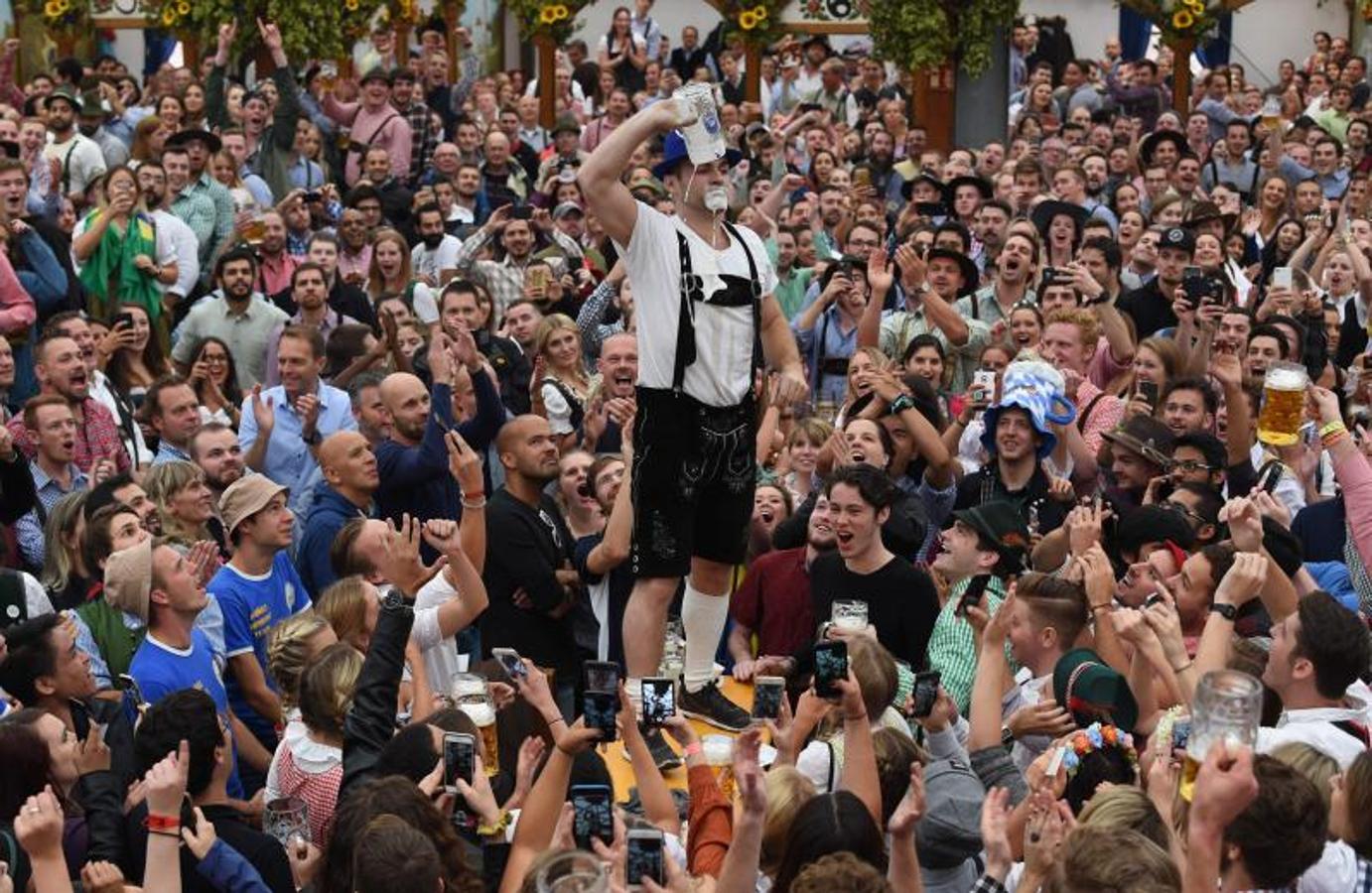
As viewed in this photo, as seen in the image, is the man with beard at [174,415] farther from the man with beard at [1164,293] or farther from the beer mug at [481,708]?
the man with beard at [1164,293]

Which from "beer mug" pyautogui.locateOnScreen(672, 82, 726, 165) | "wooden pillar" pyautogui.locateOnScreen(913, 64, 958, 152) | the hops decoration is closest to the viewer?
"beer mug" pyautogui.locateOnScreen(672, 82, 726, 165)

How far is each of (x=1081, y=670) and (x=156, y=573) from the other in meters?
2.65

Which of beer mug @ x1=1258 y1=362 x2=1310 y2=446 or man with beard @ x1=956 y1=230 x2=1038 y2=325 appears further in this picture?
man with beard @ x1=956 y1=230 x2=1038 y2=325

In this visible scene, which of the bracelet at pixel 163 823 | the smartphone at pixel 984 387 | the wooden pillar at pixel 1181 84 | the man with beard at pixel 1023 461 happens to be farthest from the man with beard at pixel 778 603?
the wooden pillar at pixel 1181 84

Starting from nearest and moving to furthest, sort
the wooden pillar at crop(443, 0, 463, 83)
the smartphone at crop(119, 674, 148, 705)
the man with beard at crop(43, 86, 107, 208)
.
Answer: the smartphone at crop(119, 674, 148, 705), the man with beard at crop(43, 86, 107, 208), the wooden pillar at crop(443, 0, 463, 83)

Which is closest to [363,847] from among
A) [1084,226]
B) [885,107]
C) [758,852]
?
[758,852]

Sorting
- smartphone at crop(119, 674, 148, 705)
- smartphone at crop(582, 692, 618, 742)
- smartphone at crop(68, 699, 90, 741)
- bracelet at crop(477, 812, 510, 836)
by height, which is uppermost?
smartphone at crop(582, 692, 618, 742)

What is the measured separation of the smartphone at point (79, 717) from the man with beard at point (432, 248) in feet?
23.6

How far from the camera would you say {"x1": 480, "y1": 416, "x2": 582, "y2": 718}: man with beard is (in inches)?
299

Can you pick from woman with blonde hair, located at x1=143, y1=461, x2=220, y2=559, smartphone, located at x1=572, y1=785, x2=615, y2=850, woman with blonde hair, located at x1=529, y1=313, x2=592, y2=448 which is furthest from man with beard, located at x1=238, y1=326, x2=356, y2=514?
smartphone, located at x1=572, y1=785, x2=615, y2=850

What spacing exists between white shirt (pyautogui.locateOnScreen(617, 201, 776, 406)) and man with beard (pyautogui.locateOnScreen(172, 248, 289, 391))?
15.0 ft

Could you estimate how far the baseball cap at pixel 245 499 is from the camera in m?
7.30

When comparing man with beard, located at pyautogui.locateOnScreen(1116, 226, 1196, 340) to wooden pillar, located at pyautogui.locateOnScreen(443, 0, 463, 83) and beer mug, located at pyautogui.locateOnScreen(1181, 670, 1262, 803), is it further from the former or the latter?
wooden pillar, located at pyautogui.locateOnScreen(443, 0, 463, 83)

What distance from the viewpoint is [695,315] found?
6.95 meters
